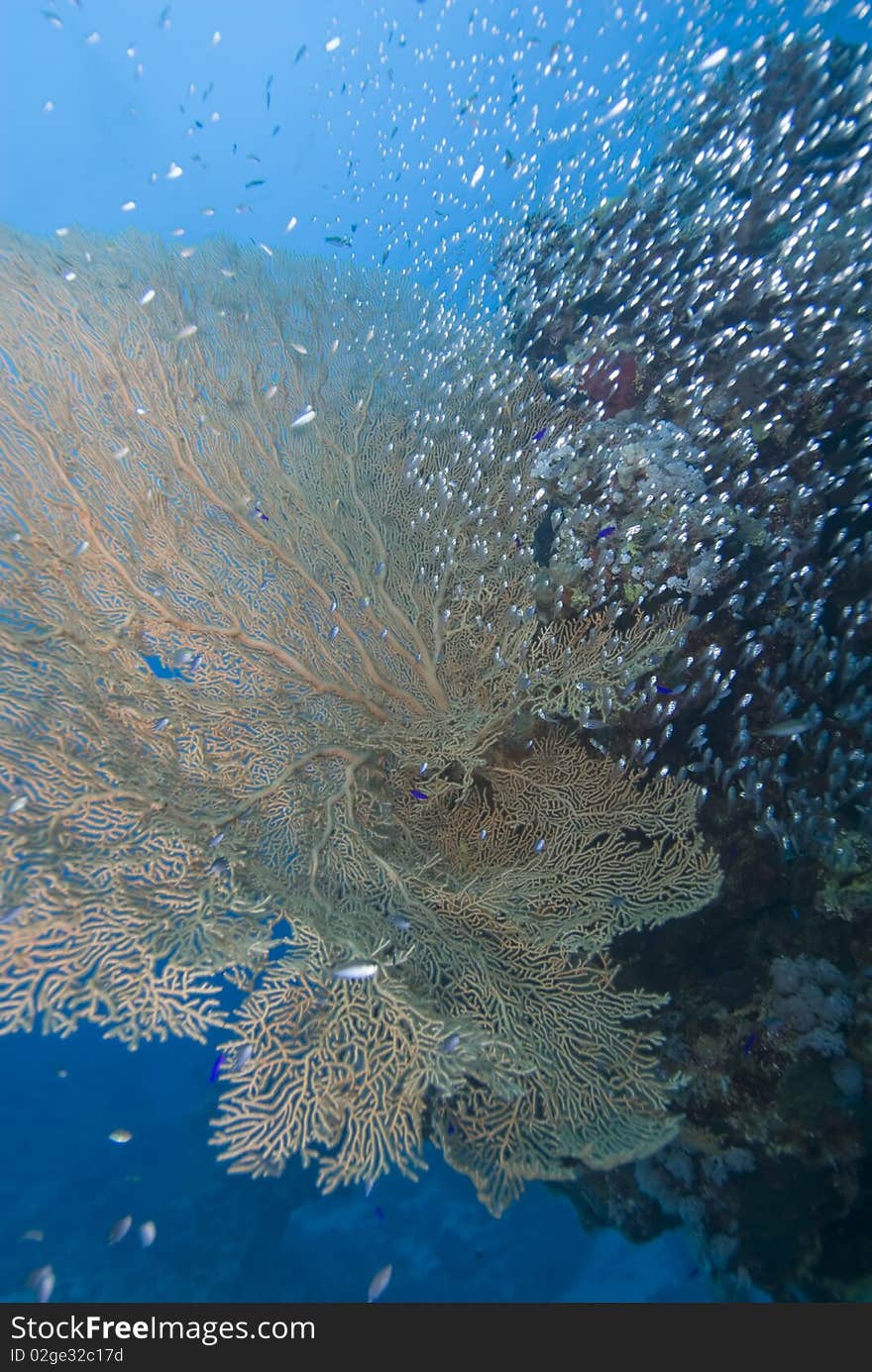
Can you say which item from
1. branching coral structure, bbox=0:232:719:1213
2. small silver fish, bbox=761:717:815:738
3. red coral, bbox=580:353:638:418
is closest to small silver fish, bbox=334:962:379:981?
branching coral structure, bbox=0:232:719:1213

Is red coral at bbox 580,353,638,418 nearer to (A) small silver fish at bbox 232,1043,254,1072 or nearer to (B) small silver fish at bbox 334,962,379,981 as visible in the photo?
(B) small silver fish at bbox 334,962,379,981

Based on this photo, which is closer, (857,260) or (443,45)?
(857,260)

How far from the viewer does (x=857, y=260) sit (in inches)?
240

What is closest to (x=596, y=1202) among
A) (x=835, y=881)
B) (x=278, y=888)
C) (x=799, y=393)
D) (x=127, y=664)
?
A: (x=835, y=881)

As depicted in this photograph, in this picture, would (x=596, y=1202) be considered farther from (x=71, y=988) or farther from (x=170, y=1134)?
(x=170, y=1134)

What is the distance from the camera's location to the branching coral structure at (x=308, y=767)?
3344 mm

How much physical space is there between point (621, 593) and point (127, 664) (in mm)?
3806

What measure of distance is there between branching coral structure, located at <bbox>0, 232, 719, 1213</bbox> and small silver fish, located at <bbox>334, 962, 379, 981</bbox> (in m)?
0.02

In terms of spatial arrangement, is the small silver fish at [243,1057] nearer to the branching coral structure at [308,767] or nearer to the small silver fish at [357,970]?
the branching coral structure at [308,767]

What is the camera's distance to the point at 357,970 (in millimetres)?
3146

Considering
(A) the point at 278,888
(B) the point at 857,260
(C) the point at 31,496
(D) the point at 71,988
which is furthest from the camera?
(B) the point at 857,260

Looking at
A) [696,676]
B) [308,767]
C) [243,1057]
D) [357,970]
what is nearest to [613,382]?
[696,676]

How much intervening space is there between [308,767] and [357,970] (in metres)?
1.77

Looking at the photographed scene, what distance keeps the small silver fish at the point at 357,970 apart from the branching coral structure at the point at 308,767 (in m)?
0.02
